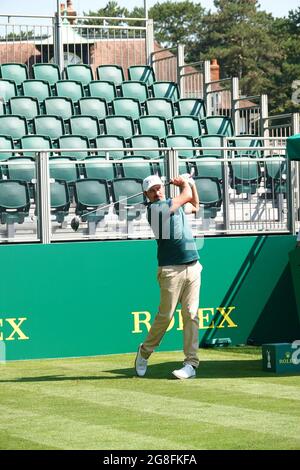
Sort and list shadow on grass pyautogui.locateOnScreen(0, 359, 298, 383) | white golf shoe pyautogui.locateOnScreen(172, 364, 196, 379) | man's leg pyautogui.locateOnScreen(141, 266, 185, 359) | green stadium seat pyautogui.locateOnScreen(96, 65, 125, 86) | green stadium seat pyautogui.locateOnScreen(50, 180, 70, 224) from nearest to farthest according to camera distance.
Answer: white golf shoe pyautogui.locateOnScreen(172, 364, 196, 379)
man's leg pyautogui.locateOnScreen(141, 266, 185, 359)
shadow on grass pyautogui.locateOnScreen(0, 359, 298, 383)
green stadium seat pyautogui.locateOnScreen(50, 180, 70, 224)
green stadium seat pyautogui.locateOnScreen(96, 65, 125, 86)

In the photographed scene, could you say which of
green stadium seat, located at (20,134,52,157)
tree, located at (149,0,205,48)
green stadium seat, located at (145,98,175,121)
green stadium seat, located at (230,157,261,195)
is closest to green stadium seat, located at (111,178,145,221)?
green stadium seat, located at (230,157,261,195)

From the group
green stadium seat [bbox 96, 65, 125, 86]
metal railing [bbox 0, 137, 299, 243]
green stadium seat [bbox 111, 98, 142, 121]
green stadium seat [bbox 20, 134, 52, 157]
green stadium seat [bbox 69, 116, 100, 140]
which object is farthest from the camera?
green stadium seat [bbox 96, 65, 125, 86]

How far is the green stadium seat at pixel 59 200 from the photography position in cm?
1495

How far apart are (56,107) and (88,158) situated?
395 cm

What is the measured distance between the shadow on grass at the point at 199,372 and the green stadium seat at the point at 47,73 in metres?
9.14

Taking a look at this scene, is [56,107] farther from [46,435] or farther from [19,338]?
[46,435]

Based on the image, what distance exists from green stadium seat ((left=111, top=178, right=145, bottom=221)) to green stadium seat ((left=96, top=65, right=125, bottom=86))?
23.9ft

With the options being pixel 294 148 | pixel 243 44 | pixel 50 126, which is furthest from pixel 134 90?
pixel 243 44

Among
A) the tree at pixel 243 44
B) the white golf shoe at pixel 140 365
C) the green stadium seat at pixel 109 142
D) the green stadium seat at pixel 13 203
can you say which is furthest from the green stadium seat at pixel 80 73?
the tree at pixel 243 44

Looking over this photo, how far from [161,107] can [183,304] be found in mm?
9173

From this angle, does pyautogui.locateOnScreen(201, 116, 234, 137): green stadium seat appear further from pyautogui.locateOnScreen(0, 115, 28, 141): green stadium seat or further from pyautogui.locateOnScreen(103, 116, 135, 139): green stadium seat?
pyautogui.locateOnScreen(0, 115, 28, 141): green stadium seat

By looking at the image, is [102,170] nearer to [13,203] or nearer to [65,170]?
[65,170]

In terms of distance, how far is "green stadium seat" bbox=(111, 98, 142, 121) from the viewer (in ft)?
67.6
